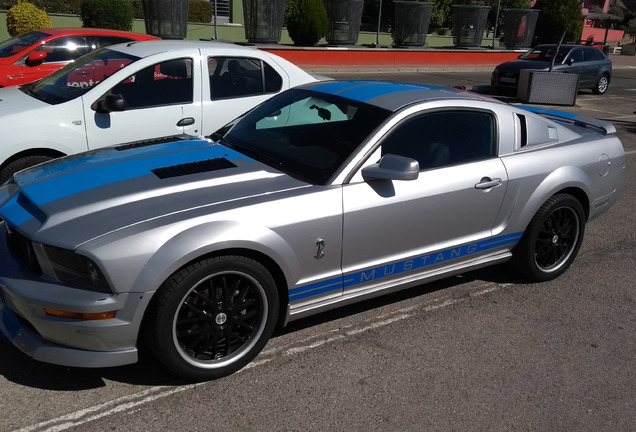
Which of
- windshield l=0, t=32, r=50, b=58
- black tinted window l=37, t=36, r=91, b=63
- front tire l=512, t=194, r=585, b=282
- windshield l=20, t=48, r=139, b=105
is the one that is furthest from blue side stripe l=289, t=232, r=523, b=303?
windshield l=0, t=32, r=50, b=58

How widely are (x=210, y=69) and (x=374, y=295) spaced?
337cm

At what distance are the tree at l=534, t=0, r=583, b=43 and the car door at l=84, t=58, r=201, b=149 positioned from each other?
36.0m

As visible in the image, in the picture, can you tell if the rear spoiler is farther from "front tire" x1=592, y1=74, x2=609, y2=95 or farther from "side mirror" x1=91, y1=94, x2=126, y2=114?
"front tire" x1=592, y1=74, x2=609, y2=95

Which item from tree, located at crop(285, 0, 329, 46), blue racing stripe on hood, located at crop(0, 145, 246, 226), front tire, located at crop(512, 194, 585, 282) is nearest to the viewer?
blue racing stripe on hood, located at crop(0, 145, 246, 226)

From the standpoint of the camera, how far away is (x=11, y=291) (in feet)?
10.5

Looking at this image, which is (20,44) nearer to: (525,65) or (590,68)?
(525,65)

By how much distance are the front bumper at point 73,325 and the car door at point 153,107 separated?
2811mm

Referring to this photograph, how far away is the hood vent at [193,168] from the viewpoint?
12.3 feet

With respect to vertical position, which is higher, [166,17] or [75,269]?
[166,17]

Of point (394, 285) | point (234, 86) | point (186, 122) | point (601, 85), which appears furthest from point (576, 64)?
point (394, 285)

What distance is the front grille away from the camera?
3254 mm

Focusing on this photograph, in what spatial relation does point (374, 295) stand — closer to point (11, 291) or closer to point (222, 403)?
point (222, 403)

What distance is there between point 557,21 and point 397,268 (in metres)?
39.2

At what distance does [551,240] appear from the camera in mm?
4965
